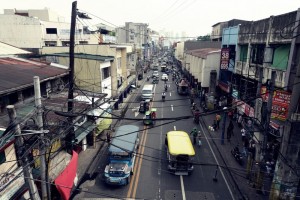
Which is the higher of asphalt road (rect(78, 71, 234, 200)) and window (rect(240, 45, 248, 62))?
window (rect(240, 45, 248, 62))

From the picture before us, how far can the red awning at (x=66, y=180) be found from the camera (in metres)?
11.5

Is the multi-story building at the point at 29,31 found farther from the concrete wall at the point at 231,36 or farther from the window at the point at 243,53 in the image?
the window at the point at 243,53

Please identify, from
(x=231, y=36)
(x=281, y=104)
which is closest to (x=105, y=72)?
(x=231, y=36)

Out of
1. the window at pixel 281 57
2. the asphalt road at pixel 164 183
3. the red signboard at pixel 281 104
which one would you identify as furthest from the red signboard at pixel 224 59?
the red signboard at pixel 281 104

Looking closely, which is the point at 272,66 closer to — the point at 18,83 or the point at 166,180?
the point at 166,180

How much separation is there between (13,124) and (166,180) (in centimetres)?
1193

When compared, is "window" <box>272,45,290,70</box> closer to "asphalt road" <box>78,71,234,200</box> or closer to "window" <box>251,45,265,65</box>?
"window" <box>251,45,265,65</box>

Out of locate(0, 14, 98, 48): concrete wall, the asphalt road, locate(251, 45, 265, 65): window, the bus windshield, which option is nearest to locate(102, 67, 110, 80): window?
the asphalt road

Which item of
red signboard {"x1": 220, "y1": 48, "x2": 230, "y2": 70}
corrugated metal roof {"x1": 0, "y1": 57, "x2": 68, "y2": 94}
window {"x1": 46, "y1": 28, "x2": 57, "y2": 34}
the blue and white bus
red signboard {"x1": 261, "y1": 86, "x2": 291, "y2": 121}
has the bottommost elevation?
the blue and white bus

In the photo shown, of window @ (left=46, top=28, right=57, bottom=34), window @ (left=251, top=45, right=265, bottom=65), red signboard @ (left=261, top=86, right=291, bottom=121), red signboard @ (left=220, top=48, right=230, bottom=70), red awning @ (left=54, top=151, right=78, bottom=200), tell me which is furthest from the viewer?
window @ (left=46, top=28, right=57, bottom=34)

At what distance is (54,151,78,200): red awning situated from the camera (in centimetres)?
1155

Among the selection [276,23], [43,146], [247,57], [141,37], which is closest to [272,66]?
[276,23]

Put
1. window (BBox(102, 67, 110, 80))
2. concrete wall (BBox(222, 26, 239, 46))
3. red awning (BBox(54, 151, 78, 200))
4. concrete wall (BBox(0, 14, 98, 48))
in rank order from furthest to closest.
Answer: concrete wall (BBox(0, 14, 98, 48)), concrete wall (BBox(222, 26, 239, 46)), window (BBox(102, 67, 110, 80)), red awning (BBox(54, 151, 78, 200))

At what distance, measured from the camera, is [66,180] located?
12461 millimetres
